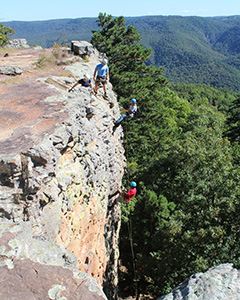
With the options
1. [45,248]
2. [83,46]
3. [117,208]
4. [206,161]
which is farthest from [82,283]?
[83,46]

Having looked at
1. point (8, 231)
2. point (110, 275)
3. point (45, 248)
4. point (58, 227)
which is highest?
point (8, 231)

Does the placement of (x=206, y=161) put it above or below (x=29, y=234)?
below

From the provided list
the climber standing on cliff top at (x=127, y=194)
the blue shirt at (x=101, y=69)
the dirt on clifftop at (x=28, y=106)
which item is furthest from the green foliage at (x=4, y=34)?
the climber standing on cliff top at (x=127, y=194)

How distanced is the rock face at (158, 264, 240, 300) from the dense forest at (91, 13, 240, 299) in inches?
68.0

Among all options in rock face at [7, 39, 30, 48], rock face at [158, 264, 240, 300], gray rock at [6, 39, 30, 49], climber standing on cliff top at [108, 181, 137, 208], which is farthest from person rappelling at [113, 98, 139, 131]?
rock face at [7, 39, 30, 48]

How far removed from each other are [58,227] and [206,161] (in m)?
9.74

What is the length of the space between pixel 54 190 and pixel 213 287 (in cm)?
490

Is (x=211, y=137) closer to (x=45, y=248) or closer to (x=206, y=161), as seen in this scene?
(x=206, y=161)

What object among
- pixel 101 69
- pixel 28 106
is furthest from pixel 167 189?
pixel 28 106

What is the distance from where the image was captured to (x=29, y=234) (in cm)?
526

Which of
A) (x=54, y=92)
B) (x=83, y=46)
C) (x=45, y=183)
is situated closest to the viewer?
(x=45, y=183)

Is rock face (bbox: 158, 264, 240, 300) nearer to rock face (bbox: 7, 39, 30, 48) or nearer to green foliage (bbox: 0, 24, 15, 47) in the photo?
green foliage (bbox: 0, 24, 15, 47)

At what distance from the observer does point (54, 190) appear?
21.4ft

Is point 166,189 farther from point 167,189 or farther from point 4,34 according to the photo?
point 4,34
